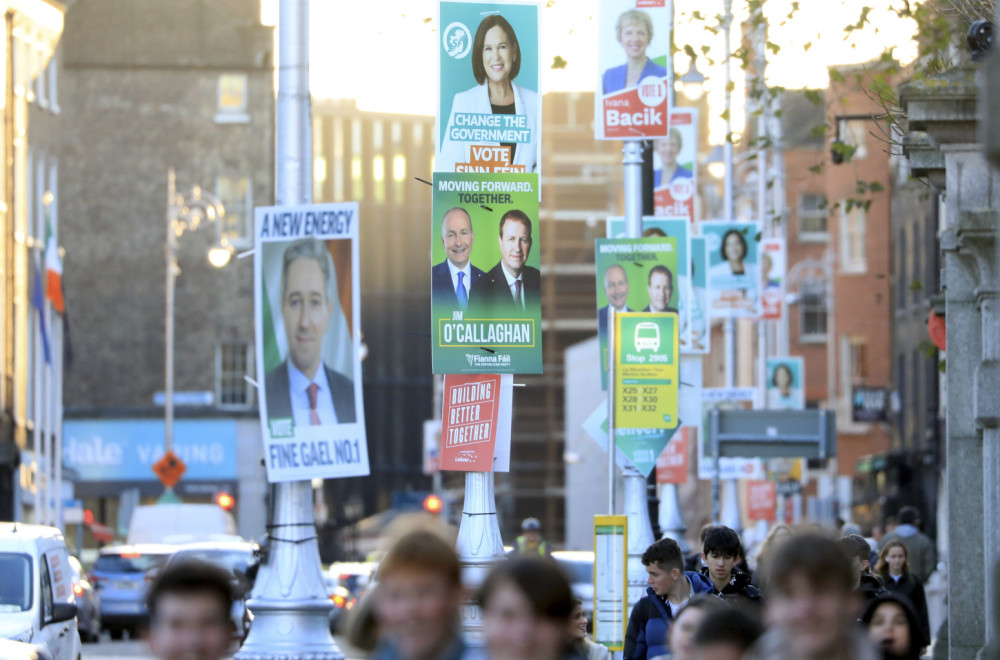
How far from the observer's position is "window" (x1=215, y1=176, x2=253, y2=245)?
63.3 metres

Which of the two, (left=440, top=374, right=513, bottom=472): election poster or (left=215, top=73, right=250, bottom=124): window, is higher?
(left=215, top=73, right=250, bottom=124): window

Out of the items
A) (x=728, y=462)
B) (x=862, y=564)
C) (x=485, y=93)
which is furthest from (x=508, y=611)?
(x=728, y=462)

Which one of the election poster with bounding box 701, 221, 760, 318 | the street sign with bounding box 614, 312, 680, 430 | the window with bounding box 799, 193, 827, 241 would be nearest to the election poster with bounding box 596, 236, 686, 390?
the street sign with bounding box 614, 312, 680, 430

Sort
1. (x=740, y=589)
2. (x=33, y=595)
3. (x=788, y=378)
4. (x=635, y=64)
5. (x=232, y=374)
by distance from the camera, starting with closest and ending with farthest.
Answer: (x=740, y=589) → (x=33, y=595) → (x=635, y=64) → (x=788, y=378) → (x=232, y=374)

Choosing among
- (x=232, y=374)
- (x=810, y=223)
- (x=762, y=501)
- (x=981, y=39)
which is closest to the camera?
(x=981, y=39)

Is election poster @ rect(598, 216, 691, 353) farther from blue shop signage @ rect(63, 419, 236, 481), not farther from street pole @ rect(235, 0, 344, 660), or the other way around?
blue shop signage @ rect(63, 419, 236, 481)

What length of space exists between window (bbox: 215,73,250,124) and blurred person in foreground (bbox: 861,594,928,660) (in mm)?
58429

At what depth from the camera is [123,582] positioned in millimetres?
32969

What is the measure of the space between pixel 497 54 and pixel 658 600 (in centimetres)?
475

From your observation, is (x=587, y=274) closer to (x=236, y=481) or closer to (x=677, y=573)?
(x=236, y=481)

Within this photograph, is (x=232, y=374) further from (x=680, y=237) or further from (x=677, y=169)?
(x=680, y=237)

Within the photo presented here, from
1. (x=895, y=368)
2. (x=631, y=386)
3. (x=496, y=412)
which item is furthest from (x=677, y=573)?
(x=895, y=368)

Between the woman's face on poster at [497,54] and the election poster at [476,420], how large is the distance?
2049 mm

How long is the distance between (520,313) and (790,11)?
9363mm
